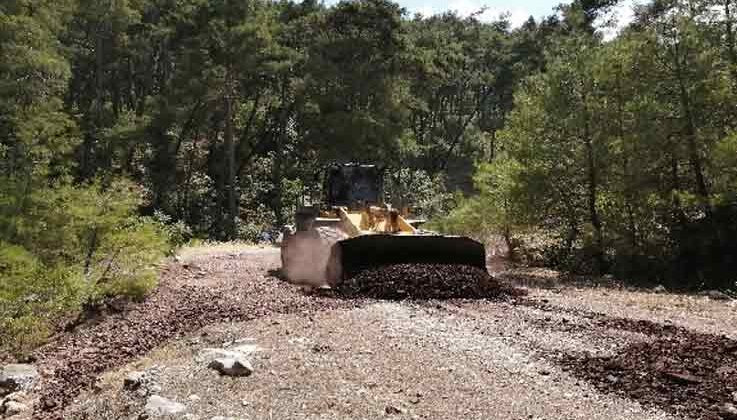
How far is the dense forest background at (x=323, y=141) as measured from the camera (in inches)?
536

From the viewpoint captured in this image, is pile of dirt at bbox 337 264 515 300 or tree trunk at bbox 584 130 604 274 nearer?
pile of dirt at bbox 337 264 515 300

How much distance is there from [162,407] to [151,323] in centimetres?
464

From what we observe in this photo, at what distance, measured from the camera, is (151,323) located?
1028 centimetres

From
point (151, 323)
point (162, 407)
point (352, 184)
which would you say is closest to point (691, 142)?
point (352, 184)

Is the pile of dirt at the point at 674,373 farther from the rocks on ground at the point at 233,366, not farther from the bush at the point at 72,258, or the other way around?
the bush at the point at 72,258

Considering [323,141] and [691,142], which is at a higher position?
[323,141]

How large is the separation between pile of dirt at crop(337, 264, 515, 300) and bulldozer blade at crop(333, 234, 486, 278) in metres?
0.24

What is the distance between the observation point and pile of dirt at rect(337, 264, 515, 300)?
10406 mm

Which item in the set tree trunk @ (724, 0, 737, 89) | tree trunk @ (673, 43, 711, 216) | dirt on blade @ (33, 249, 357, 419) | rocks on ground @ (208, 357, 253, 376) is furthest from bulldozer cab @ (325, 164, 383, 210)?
rocks on ground @ (208, 357, 253, 376)

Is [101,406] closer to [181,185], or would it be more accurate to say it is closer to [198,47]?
[198,47]

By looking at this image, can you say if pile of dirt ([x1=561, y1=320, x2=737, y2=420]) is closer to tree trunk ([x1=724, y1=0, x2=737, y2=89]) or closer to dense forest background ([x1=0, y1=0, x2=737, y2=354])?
dense forest background ([x1=0, y1=0, x2=737, y2=354])

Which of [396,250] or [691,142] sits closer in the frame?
[396,250]

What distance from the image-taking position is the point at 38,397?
8.25 metres

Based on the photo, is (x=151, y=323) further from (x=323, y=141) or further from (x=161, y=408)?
(x=323, y=141)
